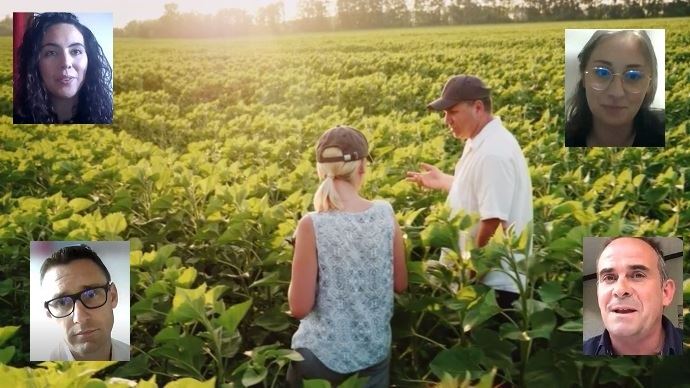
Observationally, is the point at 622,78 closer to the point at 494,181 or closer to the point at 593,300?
the point at 494,181

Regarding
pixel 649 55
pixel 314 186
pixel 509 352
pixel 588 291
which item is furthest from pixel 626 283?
pixel 314 186

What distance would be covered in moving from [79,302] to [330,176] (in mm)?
963

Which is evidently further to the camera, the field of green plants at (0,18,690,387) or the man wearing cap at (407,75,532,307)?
the man wearing cap at (407,75,532,307)

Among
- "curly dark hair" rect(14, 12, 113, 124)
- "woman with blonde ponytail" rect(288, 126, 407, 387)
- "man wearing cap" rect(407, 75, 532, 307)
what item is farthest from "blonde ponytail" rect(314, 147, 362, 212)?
"curly dark hair" rect(14, 12, 113, 124)

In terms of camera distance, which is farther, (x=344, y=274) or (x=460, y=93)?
(x=460, y=93)

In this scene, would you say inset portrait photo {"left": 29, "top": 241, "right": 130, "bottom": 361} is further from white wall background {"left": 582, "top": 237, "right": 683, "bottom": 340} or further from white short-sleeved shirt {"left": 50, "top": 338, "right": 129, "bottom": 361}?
white wall background {"left": 582, "top": 237, "right": 683, "bottom": 340}

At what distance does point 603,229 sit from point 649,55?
0.64 meters

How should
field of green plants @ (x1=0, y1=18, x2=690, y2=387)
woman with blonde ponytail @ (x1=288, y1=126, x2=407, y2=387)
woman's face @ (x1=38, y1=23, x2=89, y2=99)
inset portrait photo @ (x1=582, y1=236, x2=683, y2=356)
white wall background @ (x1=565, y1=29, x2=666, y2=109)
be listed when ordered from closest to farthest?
woman with blonde ponytail @ (x1=288, y1=126, x2=407, y2=387) → field of green plants @ (x1=0, y1=18, x2=690, y2=387) → inset portrait photo @ (x1=582, y1=236, x2=683, y2=356) → white wall background @ (x1=565, y1=29, x2=666, y2=109) → woman's face @ (x1=38, y1=23, x2=89, y2=99)

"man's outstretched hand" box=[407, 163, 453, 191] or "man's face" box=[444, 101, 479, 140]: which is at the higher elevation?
"man's face" box=[444, 101, 479, 140]

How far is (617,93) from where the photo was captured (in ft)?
11.4

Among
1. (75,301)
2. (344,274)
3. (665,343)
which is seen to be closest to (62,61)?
(75,301)

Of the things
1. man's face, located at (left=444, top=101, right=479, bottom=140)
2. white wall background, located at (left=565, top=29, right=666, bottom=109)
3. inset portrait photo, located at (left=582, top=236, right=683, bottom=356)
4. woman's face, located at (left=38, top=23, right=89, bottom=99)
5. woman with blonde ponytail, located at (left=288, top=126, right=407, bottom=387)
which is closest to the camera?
woman with blonde ponytail, located at (left=288, top=126, right=407, bottom=387)

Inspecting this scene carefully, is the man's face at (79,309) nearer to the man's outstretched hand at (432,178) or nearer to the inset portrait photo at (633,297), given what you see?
the man's outstretched hand at (432,178)

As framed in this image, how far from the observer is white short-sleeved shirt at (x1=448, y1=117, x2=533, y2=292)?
127 inches
